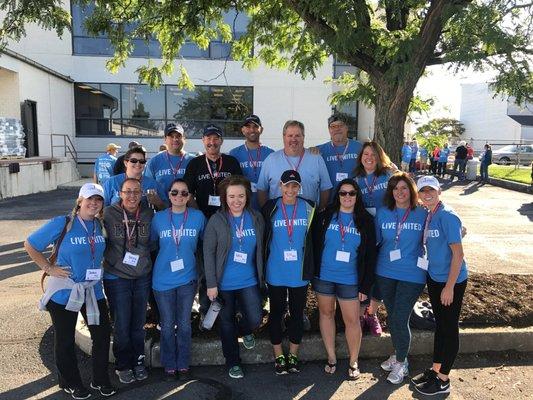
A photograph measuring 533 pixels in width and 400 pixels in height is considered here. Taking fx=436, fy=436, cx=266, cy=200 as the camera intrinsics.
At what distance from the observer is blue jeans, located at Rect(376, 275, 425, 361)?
373 centimetres

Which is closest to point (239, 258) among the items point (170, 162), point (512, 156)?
point (170, 162)

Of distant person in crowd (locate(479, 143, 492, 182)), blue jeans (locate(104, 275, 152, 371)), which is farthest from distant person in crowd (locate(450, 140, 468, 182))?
blue jeans (locate(104, 275, 152, 371))

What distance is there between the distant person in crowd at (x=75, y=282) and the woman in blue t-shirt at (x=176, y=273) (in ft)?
1.53

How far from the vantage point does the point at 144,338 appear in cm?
395

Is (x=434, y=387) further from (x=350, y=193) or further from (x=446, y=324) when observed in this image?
(x=350, y=193)

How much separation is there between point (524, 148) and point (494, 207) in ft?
83.8

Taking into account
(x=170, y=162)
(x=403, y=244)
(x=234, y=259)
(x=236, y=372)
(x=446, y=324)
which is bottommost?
(x=236, y=372)

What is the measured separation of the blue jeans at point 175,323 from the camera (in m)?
3.76

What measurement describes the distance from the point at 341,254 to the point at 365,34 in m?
2.21

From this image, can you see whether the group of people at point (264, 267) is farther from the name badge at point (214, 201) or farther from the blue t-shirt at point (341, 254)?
the name badge at point (214, 201)

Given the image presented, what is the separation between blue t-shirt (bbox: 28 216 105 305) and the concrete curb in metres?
1.08

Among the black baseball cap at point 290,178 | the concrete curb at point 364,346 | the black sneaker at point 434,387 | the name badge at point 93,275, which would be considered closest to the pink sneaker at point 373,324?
the concrete curb at point 364,346

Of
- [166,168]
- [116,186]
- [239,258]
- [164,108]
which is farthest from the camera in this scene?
[164,108]

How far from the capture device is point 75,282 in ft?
11.2
